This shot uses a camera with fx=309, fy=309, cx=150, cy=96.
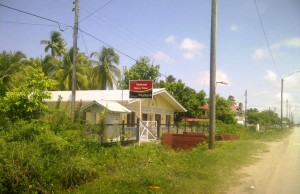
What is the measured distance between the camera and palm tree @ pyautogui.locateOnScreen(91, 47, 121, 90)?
40156 millimetres

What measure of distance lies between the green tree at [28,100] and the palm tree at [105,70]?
28.2 m

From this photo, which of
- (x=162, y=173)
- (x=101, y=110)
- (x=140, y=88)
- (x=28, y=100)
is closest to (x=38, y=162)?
(x=162, y=173)

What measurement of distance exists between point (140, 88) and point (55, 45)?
86.8ft

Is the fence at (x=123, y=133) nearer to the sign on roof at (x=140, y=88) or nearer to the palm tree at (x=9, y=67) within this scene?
the sign on roof at (x=140, y=88)

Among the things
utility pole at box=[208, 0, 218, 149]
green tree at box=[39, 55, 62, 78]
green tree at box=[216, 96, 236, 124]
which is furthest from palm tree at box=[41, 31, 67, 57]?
utility pole at box=[208, 0, 218, 149]

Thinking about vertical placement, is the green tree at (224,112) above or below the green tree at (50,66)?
below

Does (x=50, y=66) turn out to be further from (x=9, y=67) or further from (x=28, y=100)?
(x=28, y=100)

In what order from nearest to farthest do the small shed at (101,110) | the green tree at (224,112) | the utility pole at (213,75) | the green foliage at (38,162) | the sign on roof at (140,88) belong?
1. the green foliage at (38,162)
2. the utility pole at (213,75)
3. the sign on roof at (140,88)
4. the small shed at (101,110)
5. the green tree at (224,112)

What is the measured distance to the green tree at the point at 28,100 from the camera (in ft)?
36.2

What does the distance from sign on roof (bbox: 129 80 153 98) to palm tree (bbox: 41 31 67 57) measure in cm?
2551

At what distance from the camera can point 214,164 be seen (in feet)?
38.2

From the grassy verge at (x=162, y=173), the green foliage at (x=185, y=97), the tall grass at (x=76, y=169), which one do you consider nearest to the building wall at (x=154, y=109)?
the green foliage at (x=185, y=97)

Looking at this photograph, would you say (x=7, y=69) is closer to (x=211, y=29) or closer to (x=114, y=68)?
(x=114, y=68)

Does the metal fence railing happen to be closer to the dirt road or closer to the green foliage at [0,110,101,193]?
the green foliage at [0,110,101,193]
